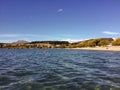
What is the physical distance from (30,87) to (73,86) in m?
3.37

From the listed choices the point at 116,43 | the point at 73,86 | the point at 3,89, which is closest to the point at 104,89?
the point at 73,86

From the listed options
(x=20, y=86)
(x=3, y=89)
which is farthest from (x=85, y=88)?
(x=3, y=89)

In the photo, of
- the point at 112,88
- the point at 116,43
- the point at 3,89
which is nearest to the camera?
the point at 3,89

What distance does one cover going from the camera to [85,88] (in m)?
14.3

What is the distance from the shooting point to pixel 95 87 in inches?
577

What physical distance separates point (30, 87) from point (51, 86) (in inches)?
65.5

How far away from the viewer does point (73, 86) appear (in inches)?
586

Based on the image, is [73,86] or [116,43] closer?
[73,86]

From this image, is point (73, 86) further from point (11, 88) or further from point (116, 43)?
point (116, 43)

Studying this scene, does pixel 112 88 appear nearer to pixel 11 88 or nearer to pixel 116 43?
pixel 11 88

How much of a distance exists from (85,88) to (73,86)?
1.07m

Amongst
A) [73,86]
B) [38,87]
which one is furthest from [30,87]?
[73,86]

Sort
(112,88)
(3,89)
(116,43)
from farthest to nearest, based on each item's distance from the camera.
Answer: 1. (116,43)
2. (112,88)
3. (3,89)

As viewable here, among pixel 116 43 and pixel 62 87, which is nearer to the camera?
pixel 62 87
